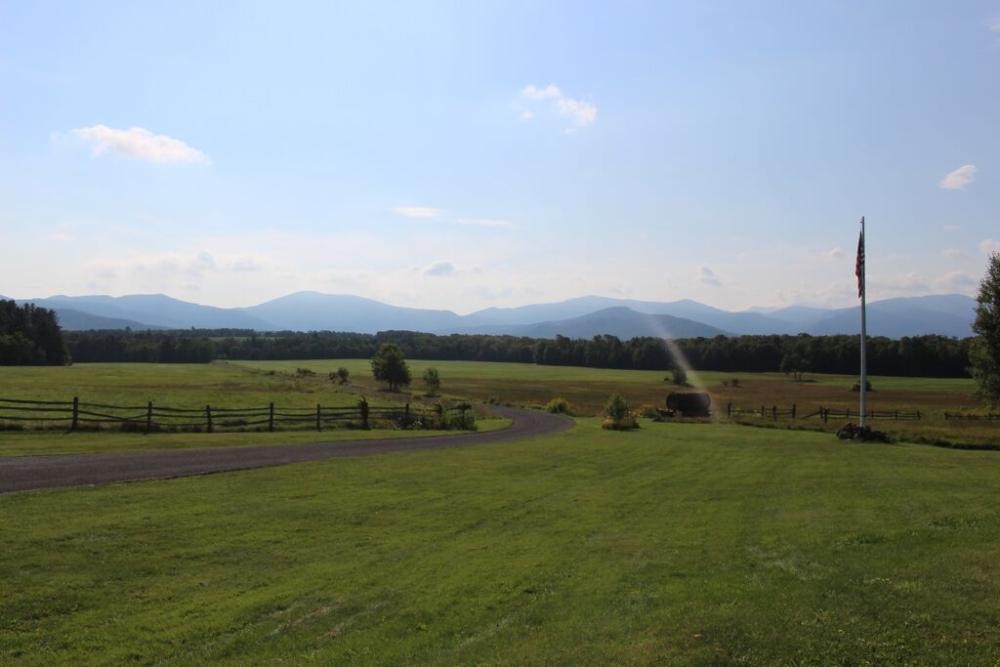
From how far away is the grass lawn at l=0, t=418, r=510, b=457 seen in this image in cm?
2264

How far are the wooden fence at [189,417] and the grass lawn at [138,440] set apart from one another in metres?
1.47

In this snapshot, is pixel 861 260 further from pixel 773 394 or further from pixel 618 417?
pixel 773 394

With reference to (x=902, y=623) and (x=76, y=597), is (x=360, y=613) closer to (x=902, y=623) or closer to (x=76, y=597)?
(x=76, y=597)

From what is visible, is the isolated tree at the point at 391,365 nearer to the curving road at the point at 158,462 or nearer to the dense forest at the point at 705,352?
the curving road at the point at 158,462

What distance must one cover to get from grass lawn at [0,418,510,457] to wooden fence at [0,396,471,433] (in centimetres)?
147

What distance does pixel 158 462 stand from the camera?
20.3m

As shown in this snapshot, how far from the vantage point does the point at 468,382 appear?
413 ft

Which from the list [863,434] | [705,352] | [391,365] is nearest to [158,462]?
[863,434]

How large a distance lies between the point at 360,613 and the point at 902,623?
6.53m

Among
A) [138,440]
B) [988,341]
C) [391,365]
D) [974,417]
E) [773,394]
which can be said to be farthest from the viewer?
[773,394]

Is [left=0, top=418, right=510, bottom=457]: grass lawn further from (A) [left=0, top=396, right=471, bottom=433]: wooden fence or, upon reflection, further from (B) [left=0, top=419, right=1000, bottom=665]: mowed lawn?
(B) [left=0, top=419, right=1000, bottom=665]: mowed lawn

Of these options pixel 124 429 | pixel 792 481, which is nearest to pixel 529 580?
pixel 792 481

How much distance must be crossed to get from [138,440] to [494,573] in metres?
22.0

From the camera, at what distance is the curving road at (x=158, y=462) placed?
1658 cm
